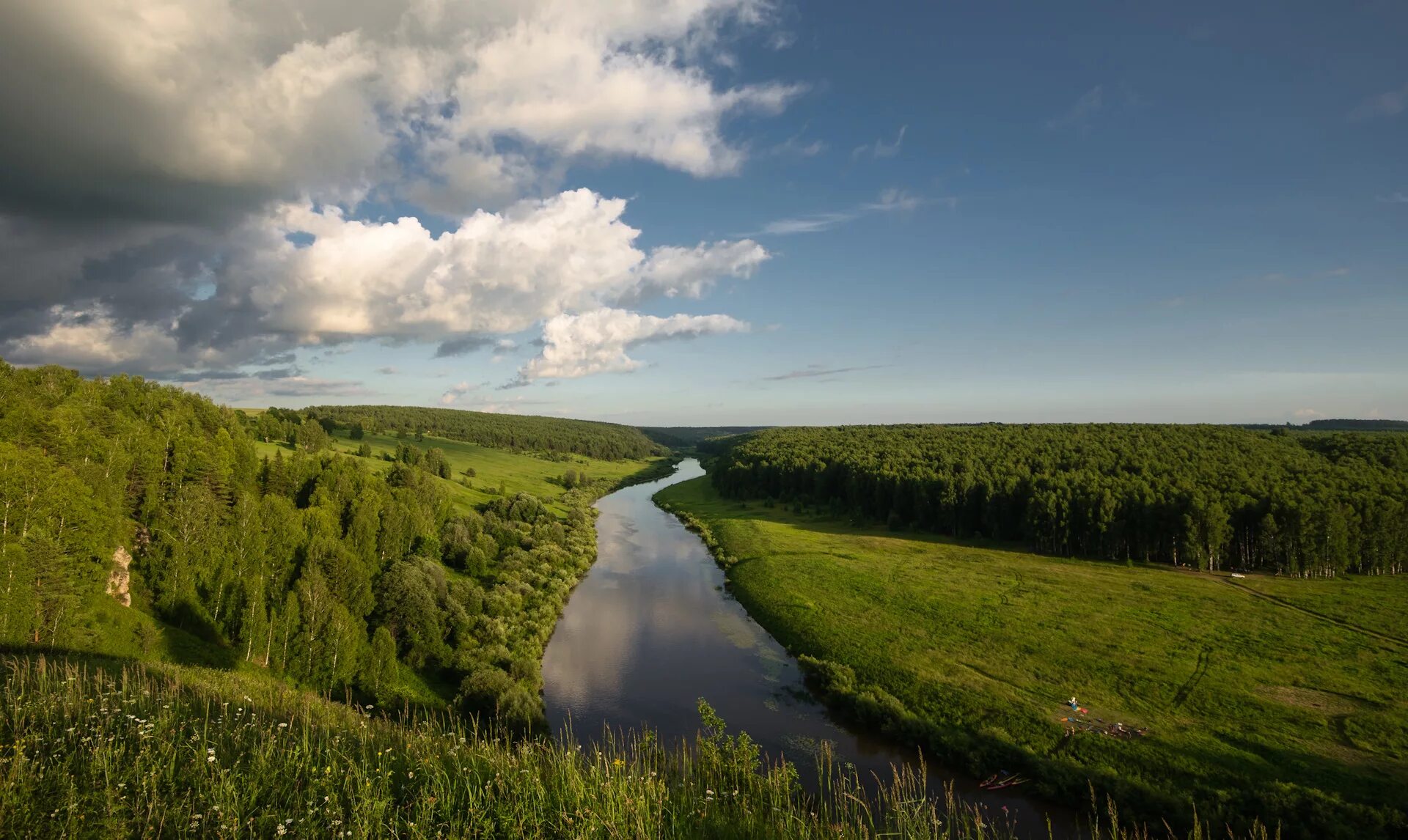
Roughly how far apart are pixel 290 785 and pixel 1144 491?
7490cm

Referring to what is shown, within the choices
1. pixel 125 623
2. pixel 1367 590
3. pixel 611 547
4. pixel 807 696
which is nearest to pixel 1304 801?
pixel 807 696

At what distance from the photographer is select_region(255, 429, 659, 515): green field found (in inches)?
3238

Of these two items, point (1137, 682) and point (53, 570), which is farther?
point (1137, 682)

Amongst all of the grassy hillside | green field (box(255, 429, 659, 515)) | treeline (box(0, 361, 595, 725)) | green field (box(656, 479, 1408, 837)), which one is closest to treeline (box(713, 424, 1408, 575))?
green field (box(656, 479, 1408, 837))

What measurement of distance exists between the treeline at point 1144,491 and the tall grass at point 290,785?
2527 inches

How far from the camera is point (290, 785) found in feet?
27.6

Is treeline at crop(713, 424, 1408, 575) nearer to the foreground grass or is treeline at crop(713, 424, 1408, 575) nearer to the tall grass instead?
the tall grass

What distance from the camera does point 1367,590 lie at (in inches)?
1866

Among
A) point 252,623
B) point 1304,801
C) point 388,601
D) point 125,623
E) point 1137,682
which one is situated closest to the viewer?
point 1304,801

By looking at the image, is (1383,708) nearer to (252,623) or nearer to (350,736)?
(350,736)

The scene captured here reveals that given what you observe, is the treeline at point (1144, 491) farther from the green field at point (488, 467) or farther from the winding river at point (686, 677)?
the green field at point (488, 467)

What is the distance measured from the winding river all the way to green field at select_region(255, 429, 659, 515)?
34.6 meters

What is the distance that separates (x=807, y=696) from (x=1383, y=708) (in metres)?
27.7

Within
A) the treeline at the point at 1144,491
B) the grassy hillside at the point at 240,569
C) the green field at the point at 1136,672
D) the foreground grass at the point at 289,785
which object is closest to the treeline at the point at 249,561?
the grassy hillside at the point at 240,569
